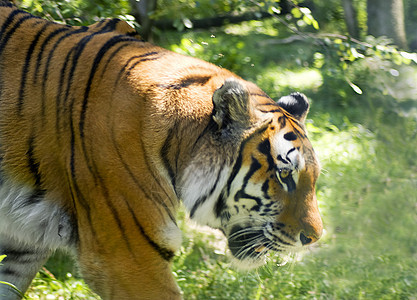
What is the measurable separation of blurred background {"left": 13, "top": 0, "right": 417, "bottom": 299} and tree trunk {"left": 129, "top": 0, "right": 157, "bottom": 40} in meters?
0.01

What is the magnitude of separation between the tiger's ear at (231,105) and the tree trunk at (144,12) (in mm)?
2231

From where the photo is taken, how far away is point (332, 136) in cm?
557

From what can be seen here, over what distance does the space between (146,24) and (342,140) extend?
7.26 ft

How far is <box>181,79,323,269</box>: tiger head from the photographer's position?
2.58m

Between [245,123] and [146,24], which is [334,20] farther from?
[245,123]

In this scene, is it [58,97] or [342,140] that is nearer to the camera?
[58,97]

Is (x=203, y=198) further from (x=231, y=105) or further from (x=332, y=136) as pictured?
(x=332, y=136)

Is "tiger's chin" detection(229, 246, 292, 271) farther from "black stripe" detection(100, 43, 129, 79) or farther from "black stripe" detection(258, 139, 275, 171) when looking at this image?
"black stripe" detection(100, 43, 129, 79)

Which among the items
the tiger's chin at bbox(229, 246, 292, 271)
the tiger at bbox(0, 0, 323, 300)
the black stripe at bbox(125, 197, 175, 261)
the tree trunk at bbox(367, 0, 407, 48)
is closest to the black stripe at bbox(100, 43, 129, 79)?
the tiger at bbox(0, 0, 323, 300)

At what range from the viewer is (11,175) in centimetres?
264

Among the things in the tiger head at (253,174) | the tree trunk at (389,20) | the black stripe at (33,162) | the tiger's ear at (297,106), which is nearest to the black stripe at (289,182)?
the tiger head at (253,174)

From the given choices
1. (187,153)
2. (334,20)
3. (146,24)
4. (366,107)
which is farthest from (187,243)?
(334,20)

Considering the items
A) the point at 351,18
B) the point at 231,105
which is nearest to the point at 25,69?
the point at 231,105

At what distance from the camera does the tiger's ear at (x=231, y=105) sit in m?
2.49
